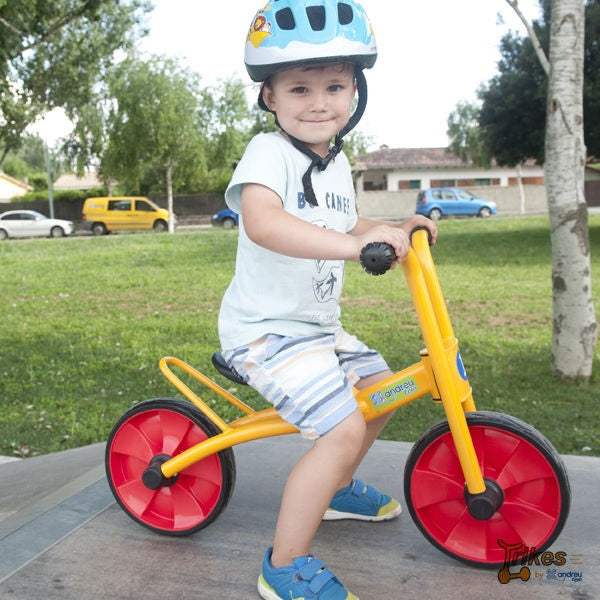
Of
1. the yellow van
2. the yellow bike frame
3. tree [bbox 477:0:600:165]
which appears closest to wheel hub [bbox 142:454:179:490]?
the yellow bike frame

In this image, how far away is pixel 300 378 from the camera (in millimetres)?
2117

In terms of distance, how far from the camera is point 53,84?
821 inches

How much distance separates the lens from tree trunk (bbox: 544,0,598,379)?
5039mm

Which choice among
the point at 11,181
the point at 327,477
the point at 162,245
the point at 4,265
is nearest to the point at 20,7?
the point at 327,477

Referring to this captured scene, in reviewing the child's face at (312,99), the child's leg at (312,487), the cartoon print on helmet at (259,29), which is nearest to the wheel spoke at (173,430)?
the child's leg at (312,487)

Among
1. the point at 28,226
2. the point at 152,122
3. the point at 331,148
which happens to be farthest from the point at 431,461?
the point at 28,226

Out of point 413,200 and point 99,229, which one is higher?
point 413,200

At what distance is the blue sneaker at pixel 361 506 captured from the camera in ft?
8.63

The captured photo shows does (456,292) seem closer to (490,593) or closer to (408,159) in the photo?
(490,593)

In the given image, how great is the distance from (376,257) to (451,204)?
2914cm

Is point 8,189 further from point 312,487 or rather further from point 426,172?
point 312,487

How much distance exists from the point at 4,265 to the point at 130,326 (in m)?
7.37

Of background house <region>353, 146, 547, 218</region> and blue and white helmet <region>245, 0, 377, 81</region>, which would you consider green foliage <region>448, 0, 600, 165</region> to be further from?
background house <region>353, 146, 547, 218</region>

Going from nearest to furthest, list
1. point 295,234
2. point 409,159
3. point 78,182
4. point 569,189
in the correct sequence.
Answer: point 295,234 → point 569,189 → point 409,159 → point 78,182
